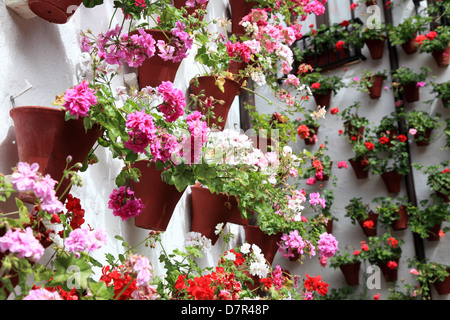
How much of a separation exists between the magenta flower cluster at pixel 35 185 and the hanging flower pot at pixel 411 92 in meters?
3.82

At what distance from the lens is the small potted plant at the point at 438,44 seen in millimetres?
4027

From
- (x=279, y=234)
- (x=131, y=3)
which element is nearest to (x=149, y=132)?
(x=131, y=3)

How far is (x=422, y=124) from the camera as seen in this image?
13.1ft

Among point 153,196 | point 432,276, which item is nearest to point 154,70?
point 153,196

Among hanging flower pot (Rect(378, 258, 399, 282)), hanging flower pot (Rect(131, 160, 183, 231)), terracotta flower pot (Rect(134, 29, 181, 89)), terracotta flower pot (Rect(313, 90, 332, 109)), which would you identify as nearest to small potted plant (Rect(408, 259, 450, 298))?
hanging flower pot (Rect(378, 258, 399, 282))

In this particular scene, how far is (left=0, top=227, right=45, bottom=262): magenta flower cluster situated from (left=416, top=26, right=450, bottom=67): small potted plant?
402 centimetres

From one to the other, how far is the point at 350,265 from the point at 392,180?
837mm

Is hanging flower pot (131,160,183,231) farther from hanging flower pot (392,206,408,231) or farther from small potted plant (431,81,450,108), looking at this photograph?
small potted plant (431,81,450,108)

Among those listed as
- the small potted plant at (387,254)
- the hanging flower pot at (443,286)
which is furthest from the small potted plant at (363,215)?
the hanging flower pot at (443,286)

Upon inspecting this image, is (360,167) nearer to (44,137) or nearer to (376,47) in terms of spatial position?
(376,47)

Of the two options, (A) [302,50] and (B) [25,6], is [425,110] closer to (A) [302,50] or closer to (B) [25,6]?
(A) [302,50]

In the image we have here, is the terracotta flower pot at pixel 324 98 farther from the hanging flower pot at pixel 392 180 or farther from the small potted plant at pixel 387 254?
the small potted plant at pixel 387 254

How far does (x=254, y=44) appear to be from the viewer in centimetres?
229
